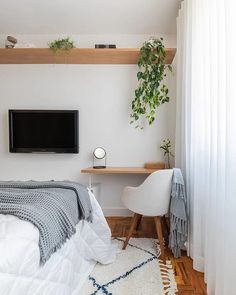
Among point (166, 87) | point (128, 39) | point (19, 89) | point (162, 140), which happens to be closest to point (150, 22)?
point (128, 39)

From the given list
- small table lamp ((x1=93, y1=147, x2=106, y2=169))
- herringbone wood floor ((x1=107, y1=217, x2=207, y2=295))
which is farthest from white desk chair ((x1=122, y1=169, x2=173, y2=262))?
small table lamp ((x1=93, y1=147, x2=106, y2=169))

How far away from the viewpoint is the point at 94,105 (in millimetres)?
3451

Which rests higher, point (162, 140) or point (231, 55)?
point (231, 55)

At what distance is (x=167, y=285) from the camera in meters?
1.79

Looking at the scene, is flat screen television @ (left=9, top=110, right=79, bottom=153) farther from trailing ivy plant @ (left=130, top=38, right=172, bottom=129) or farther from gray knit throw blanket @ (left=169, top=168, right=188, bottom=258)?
gray knit throw blanket @ (left=169, top=168, right=188, bottom=258)

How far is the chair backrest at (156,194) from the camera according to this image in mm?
2248

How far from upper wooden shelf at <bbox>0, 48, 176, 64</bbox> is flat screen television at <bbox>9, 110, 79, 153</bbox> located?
668 millimetres

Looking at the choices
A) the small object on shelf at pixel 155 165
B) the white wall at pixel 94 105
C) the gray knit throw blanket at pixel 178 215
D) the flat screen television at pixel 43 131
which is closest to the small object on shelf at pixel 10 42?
the white wall at pixel 94 105

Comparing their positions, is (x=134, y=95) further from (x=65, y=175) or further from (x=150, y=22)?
(x=65, y=175)

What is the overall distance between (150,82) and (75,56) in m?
1.00

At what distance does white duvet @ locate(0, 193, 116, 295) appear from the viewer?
94 cm

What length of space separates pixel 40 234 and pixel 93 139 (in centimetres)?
235

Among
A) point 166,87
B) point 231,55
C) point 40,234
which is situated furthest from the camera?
point 166,87

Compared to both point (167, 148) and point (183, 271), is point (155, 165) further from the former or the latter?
point (183, 271)
